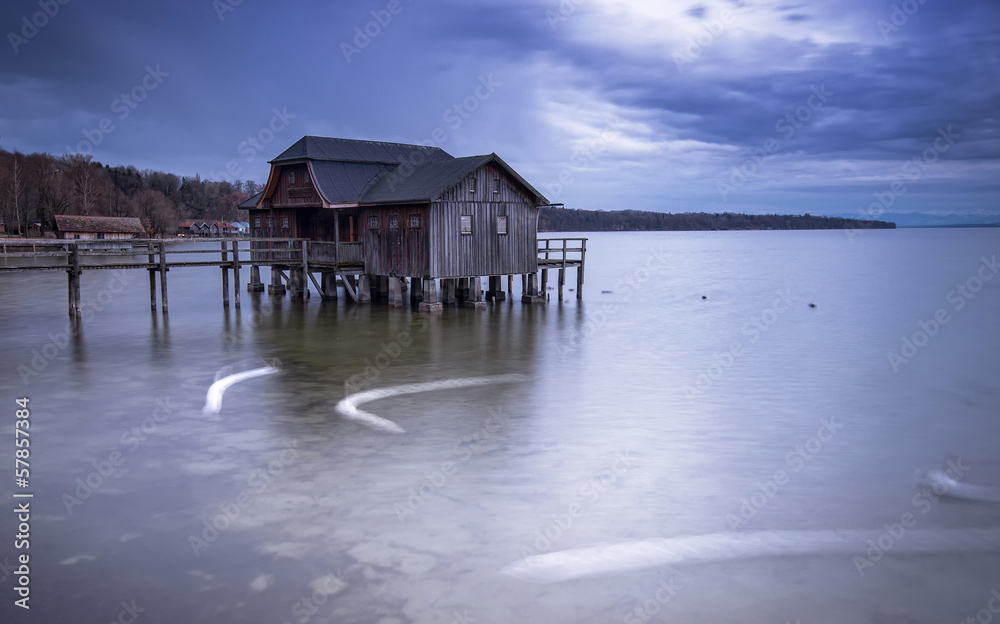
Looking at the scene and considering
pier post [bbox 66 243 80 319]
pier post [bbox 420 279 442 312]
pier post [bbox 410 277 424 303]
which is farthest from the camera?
pier post [bbox 410 277 424 303]

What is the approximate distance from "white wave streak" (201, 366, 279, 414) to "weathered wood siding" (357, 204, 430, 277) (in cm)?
1124

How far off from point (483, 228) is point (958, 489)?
841 inches

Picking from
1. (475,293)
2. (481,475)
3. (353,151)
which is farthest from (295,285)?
(481,475)

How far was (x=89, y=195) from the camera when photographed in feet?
399

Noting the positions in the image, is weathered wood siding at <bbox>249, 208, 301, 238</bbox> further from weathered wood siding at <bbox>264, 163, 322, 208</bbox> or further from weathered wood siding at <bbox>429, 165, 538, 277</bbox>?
weathered wood siding at <bbox>429, 165, 538, 277</bbox>

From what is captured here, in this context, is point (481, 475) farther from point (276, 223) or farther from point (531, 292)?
point (276, 223)

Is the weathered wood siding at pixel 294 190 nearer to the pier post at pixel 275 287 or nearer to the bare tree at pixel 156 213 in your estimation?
the pier post at pixel 275 287

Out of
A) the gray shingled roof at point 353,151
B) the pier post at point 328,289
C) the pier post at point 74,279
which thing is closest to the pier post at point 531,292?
the gray shingled roof at point 353,151

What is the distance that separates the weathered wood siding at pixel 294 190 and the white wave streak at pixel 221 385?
48.1ft

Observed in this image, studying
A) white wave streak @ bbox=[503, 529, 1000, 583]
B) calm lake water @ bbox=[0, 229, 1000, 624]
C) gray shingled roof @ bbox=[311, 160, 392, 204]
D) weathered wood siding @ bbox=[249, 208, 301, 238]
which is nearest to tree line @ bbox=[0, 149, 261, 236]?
weathered wood siding @ bbox=[249, 208, 301, 238]

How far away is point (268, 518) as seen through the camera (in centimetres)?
953

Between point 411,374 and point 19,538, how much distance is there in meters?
10.4

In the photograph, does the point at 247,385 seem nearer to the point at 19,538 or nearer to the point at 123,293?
the point at 19,538

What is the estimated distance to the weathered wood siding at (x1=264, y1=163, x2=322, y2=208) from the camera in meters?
32.8
